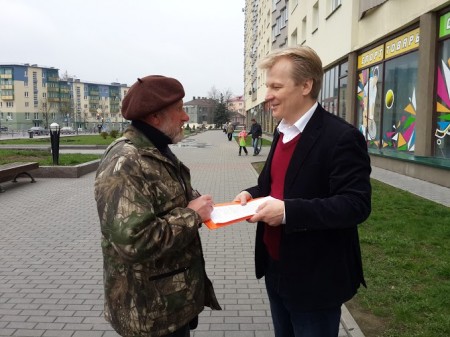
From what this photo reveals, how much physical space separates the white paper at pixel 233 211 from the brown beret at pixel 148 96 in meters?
0.59

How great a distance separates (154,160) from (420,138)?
36.5ft

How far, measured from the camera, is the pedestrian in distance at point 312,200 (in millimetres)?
1886

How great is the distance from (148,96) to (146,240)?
668 millimetres

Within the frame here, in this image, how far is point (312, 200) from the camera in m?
1.90

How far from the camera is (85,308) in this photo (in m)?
4.13

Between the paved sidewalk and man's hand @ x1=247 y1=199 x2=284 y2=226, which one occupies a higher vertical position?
man's hand @ x1=247 y1=199 x2=284 y2=226

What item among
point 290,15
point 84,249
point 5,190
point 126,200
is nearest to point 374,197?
point 84,249

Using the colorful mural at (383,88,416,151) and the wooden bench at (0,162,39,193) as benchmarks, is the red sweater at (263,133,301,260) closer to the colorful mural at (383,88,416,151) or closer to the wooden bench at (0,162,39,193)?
the wooden bench at (0,162,39,193)

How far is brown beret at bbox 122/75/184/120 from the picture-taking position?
2.00m

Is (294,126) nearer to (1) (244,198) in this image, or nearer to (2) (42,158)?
(1) (244,198)

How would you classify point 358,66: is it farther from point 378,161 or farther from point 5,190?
point 5,190

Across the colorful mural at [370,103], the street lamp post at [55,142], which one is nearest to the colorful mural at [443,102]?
the colorful mural at [370,103]

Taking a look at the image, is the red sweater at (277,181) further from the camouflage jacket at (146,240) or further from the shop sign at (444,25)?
the shop sign at (444,25)

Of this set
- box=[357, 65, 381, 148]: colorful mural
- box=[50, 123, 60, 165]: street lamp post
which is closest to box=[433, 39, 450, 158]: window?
box=[357, 65, 381, 148]: colorful mural
